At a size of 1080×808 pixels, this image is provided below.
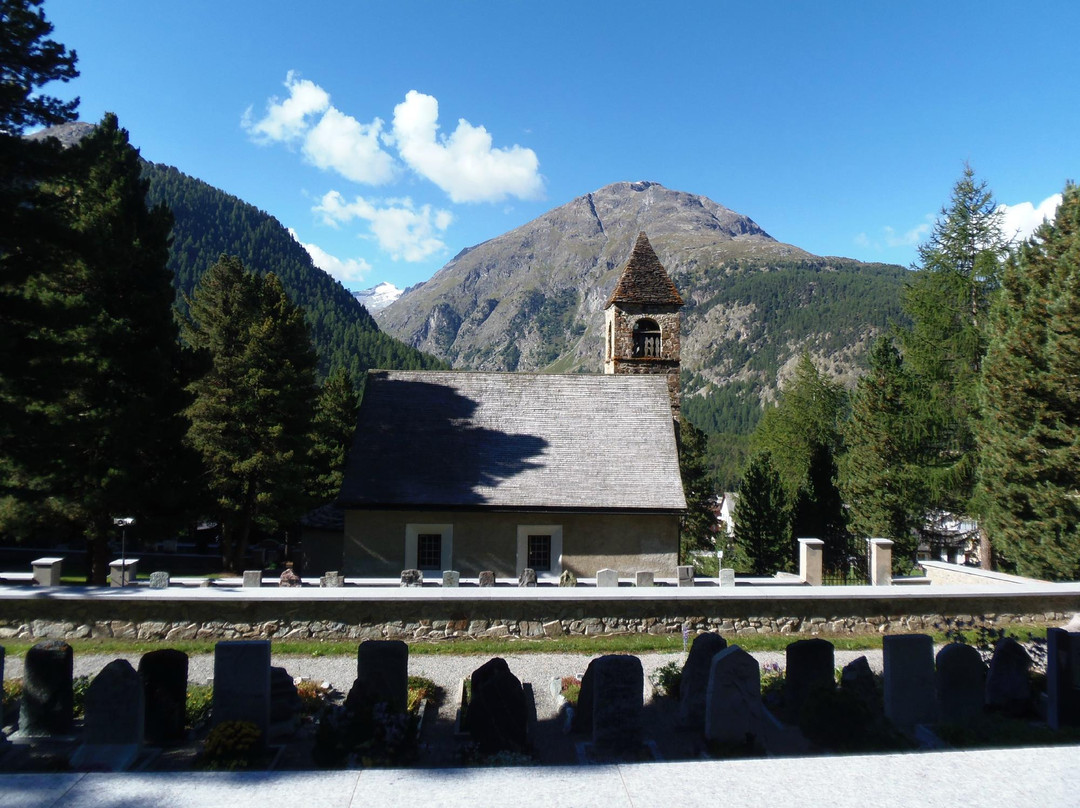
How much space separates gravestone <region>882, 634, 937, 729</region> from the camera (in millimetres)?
8461

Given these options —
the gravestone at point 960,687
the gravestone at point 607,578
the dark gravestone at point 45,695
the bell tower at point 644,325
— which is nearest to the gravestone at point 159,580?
the dark gravestone at point 45,695

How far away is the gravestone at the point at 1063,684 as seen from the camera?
27.3 ft

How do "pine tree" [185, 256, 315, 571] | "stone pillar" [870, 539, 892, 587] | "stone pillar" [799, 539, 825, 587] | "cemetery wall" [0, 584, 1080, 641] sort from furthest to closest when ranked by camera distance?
"pine tree" [185, 256, 315, 571]
"stone pillar" [799, 539, 825, 587]
"stone pillar" [870, 539, 892, 587]
"cemetery wall" [0, 584, 1080, 641]

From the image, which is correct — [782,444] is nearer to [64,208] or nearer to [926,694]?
[926,694]

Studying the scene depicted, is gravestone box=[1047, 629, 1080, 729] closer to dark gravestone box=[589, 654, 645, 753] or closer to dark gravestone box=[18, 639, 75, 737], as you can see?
dark gravestone box=[589, 654, 645, 753]

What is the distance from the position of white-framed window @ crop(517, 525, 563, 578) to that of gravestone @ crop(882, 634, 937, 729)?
11.2 metres

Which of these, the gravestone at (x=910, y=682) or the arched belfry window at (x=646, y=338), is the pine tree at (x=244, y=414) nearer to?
the arched belfry window at (x=646, y=338)

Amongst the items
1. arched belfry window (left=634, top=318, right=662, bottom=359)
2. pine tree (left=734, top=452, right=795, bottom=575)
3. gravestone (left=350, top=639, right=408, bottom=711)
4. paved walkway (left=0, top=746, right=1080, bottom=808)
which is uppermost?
arched belfry window (left=634, top=318, right=662, bottom=359)

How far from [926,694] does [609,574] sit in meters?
8.23

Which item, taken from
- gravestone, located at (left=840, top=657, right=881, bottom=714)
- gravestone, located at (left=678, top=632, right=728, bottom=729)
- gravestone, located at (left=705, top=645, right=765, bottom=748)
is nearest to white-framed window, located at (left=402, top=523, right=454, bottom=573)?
gravestone, located at (left=678, top=632, right=728, bottom=729)

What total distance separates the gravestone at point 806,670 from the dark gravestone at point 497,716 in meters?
3.67

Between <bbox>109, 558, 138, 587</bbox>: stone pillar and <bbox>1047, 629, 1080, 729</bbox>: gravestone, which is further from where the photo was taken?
<bbox>109, 558, 138, 587</bbox>: stone pillar

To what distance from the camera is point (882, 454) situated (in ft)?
104

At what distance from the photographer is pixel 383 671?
27.4 ft
